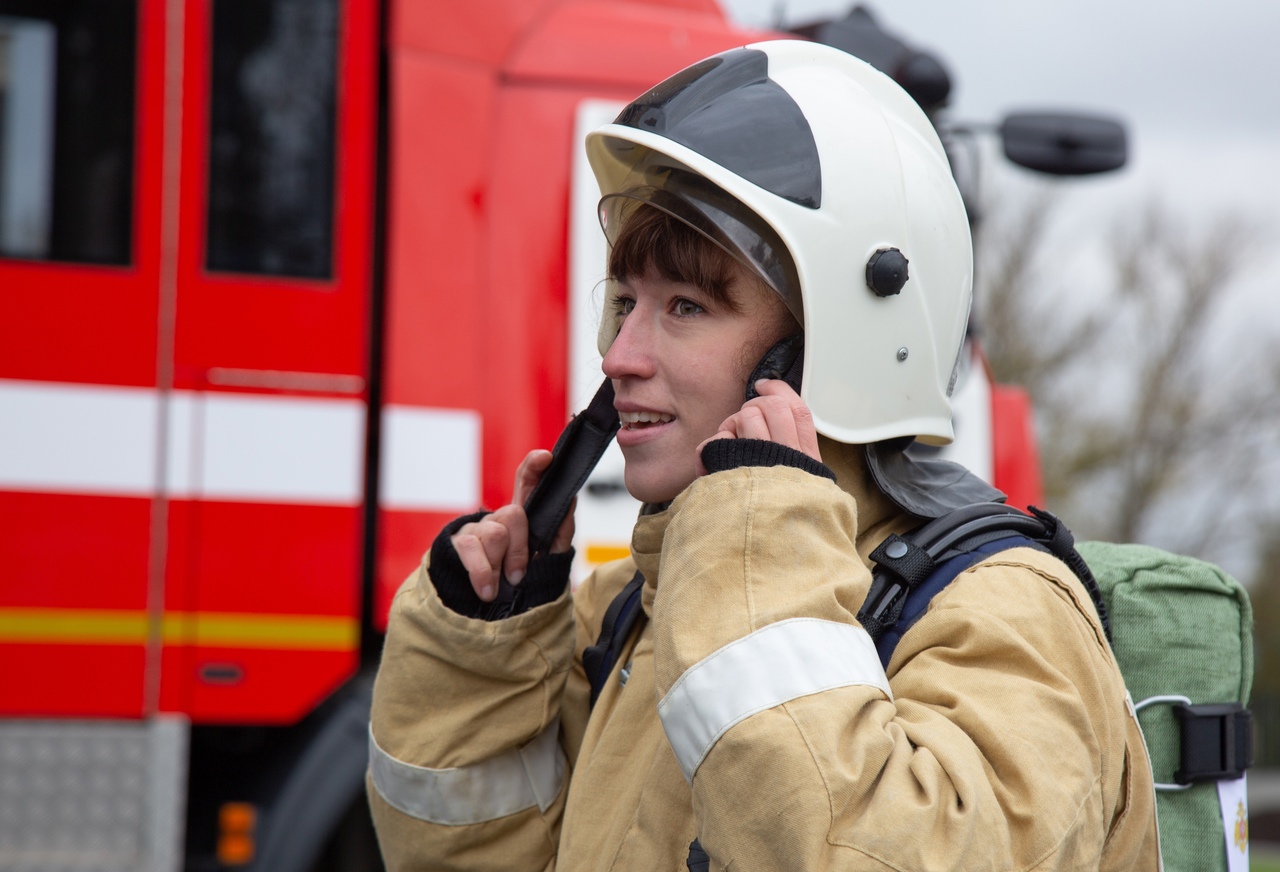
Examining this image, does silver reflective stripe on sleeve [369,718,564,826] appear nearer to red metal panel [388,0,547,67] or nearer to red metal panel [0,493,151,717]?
red metal panel [0,493,151,717]

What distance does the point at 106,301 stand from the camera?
2.86 meters

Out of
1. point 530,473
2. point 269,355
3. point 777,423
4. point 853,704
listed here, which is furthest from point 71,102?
point 853,704

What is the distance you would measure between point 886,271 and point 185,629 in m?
2.03

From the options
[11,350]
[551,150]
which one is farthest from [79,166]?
[551,150]

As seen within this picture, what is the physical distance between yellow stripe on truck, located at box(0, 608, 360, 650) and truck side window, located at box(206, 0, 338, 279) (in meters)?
0.84

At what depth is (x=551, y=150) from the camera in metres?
3.17

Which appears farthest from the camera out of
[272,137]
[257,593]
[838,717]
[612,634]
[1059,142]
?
[1059,142]

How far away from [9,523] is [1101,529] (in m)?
18.2

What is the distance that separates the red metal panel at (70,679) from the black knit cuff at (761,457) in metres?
2.03

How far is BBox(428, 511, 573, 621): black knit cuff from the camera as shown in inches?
65.8

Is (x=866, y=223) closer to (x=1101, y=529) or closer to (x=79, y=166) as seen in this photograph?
(x=79, y=166)

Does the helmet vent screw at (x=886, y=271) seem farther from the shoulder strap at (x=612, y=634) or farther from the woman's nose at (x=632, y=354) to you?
the shoulder strap at (x=612, y=634)

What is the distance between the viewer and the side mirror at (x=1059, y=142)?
3.55 m

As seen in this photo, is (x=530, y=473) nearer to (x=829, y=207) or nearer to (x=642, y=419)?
(x=642, y=419)
